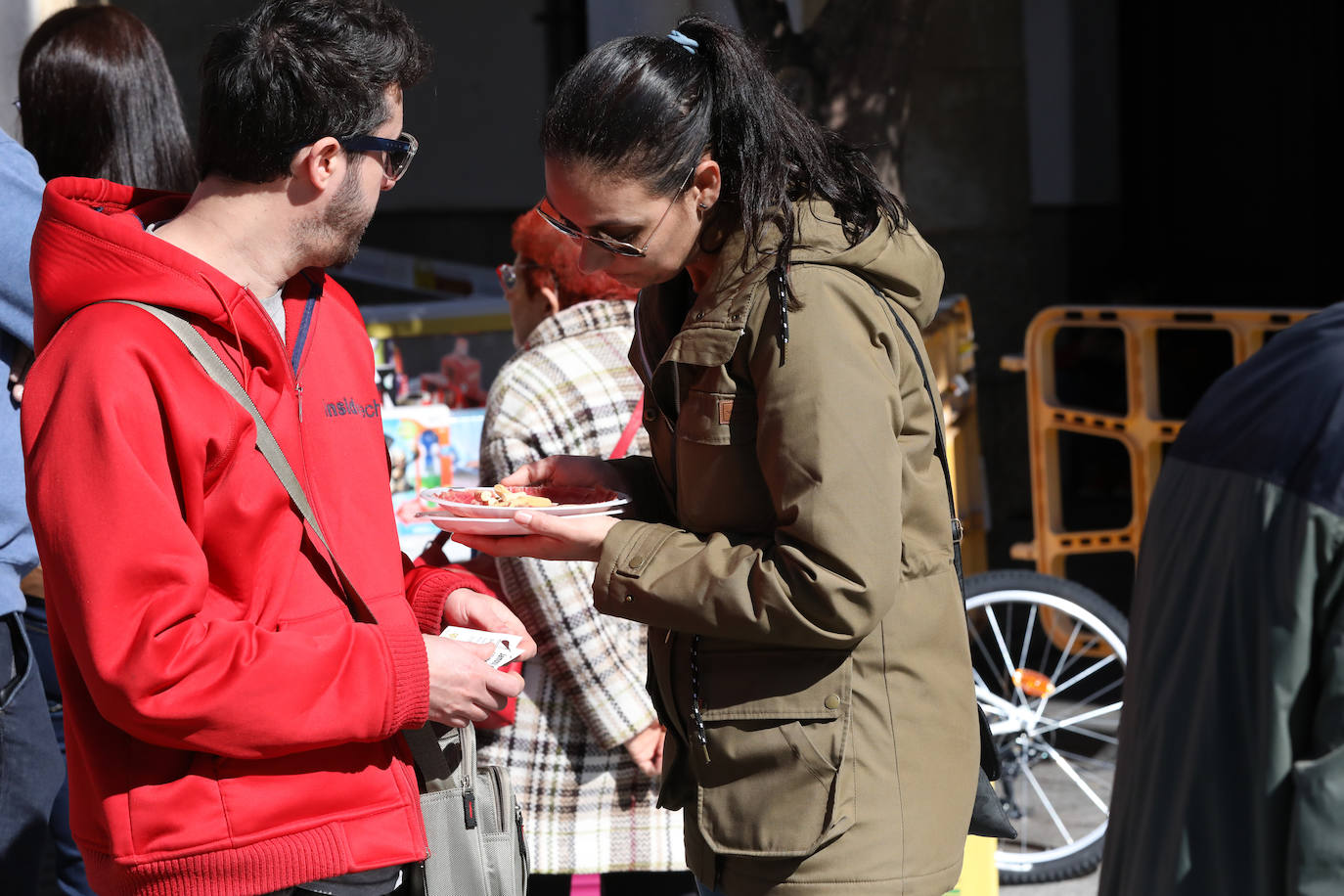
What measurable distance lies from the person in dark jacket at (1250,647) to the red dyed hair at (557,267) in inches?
70.9

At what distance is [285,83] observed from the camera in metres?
1.77

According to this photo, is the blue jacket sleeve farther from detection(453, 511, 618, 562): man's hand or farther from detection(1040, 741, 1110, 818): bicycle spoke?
detection(1040, 741, 1110, 818): bicycle spoke

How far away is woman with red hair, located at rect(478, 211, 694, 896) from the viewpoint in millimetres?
2809

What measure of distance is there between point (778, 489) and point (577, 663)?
1192mm

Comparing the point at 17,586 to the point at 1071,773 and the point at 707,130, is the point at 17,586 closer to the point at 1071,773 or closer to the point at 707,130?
the point at 707,130

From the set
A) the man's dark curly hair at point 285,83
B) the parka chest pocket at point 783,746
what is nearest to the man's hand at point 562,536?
the parka chest pocket at point 783,746

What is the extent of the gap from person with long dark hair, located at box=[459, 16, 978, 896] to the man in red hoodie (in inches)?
11.2

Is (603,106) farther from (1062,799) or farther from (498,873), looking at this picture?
(1062,799)

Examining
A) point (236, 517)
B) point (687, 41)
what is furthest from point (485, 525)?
point (687, 41)

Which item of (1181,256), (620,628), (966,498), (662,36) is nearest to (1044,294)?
(1181,256)

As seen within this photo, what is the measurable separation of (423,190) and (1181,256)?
697 cm

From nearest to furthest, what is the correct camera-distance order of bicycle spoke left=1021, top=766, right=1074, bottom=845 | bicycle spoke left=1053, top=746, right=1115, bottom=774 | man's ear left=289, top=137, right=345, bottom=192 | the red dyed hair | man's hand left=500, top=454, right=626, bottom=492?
man's ear left=289, top=137, right=345, bottom=192 → man's hand left=500, top=454, right=626, bottom=492 → the red dyed hair → bicycle spoke left=1021, top=766, right=1074, bottom=845 → bicycle spoke left=1053, top=746, right=1115, bottom=774

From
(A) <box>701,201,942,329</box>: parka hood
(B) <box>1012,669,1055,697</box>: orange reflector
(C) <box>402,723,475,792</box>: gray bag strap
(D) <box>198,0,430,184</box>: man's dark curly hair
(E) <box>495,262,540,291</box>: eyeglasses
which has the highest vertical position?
(D) <box>198,0,430,184</box>: man's dark curly hair

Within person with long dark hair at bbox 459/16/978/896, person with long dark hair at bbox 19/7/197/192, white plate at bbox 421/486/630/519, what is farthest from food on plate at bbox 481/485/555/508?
person with long dark hair at bbox 19/7/197/192
